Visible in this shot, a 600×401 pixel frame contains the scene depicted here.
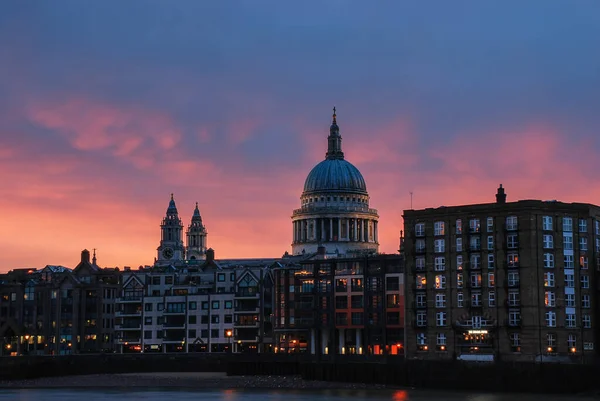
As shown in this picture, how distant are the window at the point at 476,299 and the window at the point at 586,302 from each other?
12.6 m

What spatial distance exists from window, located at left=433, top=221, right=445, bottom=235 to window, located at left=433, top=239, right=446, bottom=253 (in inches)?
40.6

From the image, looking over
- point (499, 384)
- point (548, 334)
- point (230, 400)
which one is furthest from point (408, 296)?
point (230, 400)

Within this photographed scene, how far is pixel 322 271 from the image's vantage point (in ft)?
636

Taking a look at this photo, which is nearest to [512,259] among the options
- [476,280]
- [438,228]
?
[476,280]

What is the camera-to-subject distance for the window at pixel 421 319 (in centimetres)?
15550

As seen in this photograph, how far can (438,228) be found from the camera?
156 meters

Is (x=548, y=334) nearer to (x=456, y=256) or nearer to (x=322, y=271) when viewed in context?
(x=456, y=256)

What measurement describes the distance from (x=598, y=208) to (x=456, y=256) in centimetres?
1947

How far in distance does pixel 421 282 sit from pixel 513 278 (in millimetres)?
13720

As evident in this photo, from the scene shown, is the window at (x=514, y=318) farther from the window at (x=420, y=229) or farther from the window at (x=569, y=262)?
the window at (x=420, y=229)

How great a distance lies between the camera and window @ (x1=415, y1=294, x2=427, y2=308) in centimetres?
15562

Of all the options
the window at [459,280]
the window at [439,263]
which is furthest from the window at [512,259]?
the window at [439,263]

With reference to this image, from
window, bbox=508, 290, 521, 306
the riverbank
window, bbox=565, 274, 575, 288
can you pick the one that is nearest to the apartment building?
the riverbank

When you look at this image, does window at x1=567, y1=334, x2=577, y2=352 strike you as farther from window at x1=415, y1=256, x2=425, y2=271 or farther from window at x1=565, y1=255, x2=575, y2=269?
window at x1=415, y1=256, x2=425, y2=271
